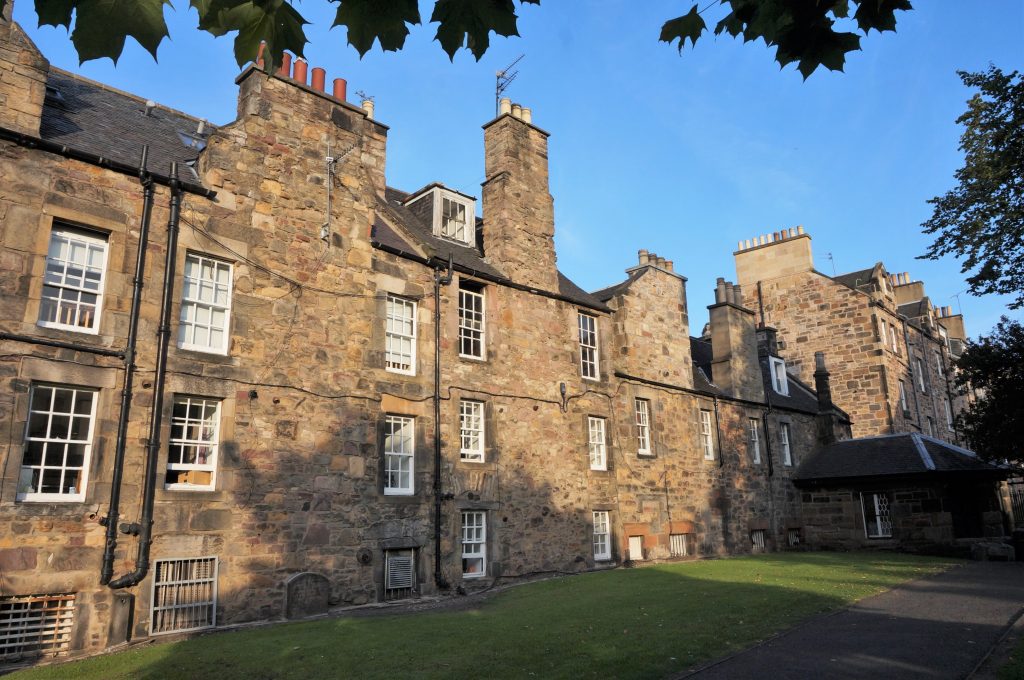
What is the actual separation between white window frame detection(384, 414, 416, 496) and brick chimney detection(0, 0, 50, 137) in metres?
8.34

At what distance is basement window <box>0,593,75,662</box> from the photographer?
10195 mm

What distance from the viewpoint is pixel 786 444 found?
91.6 feet

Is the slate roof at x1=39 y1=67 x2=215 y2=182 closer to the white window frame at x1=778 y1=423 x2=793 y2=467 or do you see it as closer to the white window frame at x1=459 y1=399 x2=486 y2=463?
the white window frame at x1=459 y1=399 x2=486 y2=463

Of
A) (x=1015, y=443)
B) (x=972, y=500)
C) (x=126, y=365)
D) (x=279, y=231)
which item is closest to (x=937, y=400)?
(x=972, y=500)

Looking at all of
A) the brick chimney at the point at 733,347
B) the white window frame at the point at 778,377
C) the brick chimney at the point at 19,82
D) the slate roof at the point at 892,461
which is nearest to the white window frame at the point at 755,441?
the brick chimney at the point at 733,347

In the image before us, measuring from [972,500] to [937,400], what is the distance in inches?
716

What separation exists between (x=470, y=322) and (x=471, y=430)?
9.04 ft

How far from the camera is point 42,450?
36.1ft

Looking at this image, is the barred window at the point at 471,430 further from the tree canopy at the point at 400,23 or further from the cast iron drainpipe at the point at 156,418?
the tree canopy at the point at 400,23

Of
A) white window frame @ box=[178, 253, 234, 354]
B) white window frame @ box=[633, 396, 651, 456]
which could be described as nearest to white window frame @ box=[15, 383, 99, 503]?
white window frame @ box=[178, 253, 234, 354]

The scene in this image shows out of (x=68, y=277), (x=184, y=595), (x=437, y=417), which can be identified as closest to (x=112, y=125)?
(x=68, y=277)

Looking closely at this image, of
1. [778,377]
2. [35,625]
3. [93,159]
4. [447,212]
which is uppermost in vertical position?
[447,212]

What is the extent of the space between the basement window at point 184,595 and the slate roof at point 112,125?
703 cm

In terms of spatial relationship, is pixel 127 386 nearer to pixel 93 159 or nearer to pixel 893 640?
pixel 93 159
